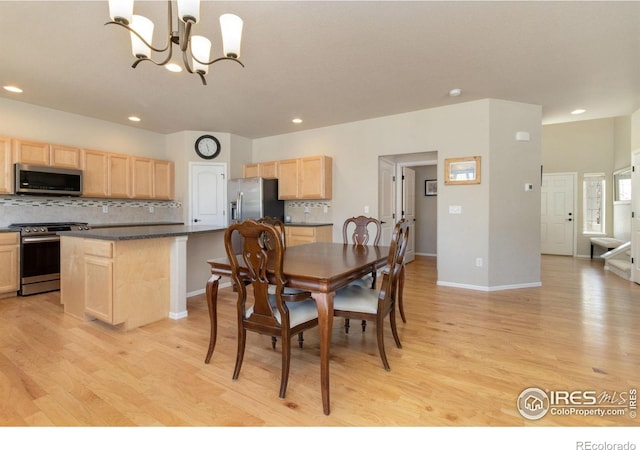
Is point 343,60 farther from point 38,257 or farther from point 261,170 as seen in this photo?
point 38,257

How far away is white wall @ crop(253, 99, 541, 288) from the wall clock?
2.52m

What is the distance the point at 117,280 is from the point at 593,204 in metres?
9.04

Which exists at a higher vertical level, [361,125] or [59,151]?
[361,125]

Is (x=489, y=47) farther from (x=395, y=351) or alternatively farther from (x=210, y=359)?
(x=210, y=359)

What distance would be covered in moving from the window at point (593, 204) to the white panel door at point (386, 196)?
475cm

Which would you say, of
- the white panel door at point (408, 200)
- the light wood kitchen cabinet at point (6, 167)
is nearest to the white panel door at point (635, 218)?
the white panel door at point (408, 200)

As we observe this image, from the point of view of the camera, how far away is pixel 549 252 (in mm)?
7312

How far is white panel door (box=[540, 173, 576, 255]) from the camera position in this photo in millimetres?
7090

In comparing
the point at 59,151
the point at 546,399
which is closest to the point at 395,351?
the point at 546,399

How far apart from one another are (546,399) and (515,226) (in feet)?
10.0

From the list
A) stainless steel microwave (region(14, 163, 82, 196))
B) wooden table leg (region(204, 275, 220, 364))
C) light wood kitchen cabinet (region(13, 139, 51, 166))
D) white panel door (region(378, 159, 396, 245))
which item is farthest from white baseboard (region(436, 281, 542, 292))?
light wood kitchen cabinet (region(13, 139, 51, 166))

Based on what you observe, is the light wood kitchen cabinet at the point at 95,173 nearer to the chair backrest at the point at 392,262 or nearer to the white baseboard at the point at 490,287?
the chair backrest at the point at 392,262

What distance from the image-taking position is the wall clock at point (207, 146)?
18.4 feet

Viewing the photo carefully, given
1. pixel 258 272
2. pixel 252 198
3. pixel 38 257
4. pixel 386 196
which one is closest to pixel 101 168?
pixel 38 257
